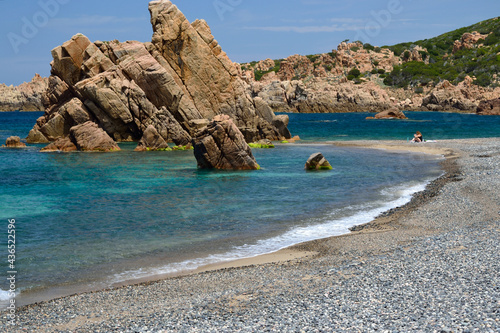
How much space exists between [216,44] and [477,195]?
175ft

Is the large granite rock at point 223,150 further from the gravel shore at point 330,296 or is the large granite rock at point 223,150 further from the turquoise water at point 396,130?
the turquoise water at point 396,130

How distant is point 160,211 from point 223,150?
17030 millimetres

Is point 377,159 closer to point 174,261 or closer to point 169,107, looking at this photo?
point 169,107

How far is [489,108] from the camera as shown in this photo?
493 feet

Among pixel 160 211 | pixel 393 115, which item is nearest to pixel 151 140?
pixel 160 211

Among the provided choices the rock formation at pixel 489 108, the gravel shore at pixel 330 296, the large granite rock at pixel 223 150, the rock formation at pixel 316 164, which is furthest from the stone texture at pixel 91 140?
the rock formation at pixel 489 108

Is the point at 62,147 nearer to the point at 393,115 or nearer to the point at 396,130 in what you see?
the point at 396,130

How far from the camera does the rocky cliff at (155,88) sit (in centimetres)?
6188

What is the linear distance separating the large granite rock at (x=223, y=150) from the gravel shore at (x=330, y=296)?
2333 centimetres

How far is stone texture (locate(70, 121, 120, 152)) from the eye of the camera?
55594 mm

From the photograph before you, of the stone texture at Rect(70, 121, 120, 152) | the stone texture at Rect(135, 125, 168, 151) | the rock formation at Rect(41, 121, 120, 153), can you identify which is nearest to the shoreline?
the stone texture at Rect(135, 125, 168, 151)

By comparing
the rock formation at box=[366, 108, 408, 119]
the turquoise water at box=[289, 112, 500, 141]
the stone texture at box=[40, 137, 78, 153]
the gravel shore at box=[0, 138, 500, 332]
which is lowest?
the gravel shore at box=[0, 138, 500, 332]

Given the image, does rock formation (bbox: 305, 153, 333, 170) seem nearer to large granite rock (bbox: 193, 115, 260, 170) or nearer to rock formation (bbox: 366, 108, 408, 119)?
large granite rock (bbox: 193, 115, 260, 170)

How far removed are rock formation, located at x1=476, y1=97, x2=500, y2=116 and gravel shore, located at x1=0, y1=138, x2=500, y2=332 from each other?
148 metres
